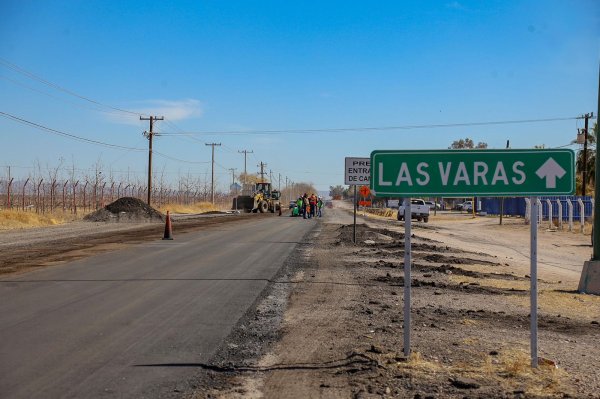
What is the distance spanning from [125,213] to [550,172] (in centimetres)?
3886

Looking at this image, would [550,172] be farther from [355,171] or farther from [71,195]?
[71,195]

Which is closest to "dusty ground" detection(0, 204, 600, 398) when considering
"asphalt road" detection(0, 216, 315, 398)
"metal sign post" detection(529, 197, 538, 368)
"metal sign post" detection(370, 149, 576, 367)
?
"metal sign post" detection(529, 197, 538, 368)

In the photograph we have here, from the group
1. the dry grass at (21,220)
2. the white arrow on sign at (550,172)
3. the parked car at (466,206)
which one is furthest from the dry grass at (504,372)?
the parked car at (466,206)

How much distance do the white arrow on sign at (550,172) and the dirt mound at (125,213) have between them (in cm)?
3748

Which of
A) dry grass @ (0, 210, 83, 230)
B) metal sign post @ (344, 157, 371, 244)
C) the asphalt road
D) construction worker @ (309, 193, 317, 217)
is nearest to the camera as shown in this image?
the asphalt road

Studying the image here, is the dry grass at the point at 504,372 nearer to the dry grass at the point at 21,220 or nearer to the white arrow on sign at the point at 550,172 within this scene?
the white arrow on sign at the point at 550,172

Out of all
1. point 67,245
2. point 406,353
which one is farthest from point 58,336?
point 67,245

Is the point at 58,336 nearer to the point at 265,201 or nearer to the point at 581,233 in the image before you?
the point at 581,233

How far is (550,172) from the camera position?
603cm

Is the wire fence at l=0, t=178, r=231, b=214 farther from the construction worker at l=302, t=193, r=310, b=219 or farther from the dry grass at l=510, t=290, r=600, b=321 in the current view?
the dry grass at l=510, t=290, r=600, b=321

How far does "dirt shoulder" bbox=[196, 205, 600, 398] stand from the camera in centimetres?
528

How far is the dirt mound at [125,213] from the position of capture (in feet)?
134

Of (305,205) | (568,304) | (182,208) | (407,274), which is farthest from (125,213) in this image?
(407,274)

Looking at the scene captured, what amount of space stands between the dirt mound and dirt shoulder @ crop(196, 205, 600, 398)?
2974 cm
